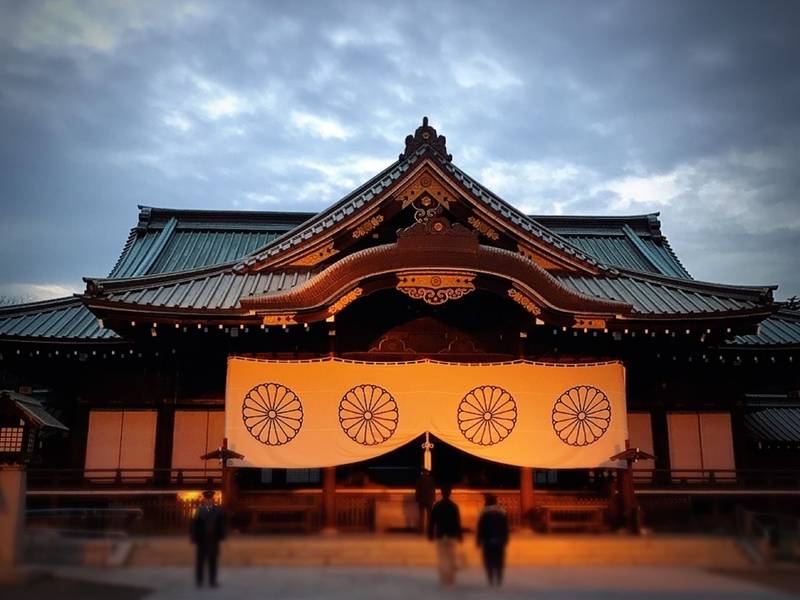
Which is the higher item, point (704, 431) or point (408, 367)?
point (408, 367)

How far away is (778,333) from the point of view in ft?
57.5

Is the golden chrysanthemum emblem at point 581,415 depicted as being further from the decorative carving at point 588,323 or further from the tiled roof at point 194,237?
the tiled roof at point 194,237

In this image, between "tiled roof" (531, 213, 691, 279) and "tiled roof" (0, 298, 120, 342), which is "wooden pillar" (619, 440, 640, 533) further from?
"tiled roof" (0, 298, 120, 342)

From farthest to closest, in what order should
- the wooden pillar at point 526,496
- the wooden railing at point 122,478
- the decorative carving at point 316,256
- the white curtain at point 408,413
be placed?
the decorative carving at point 316,256 < the wooden railing at point 122,478 < the wooden pillar at point 526,496 < the white curtain at point 408,413

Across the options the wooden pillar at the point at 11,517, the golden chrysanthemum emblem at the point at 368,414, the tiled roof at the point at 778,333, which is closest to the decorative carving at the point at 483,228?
the golden chrysanthemum emblem at the point at 368,414

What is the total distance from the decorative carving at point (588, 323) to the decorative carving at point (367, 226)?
5.01m

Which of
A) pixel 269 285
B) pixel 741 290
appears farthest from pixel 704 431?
pixel 269 285

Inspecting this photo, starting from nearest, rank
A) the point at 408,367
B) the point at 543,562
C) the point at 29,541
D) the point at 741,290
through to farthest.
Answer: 1. the point at 29,541
2. the point at 543,562
3. the point at 408,367
4. the point at 741,290

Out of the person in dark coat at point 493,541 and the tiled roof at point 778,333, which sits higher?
the tiled roof at point 778,333

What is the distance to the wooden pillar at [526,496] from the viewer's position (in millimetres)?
14903

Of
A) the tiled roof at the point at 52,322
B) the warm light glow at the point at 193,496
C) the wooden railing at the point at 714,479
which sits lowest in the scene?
the warm light glow at the point at 193,496

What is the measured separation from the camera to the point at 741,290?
54.0ft

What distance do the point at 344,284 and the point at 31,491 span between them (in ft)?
26.1

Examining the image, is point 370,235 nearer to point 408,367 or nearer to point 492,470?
point 408,367
